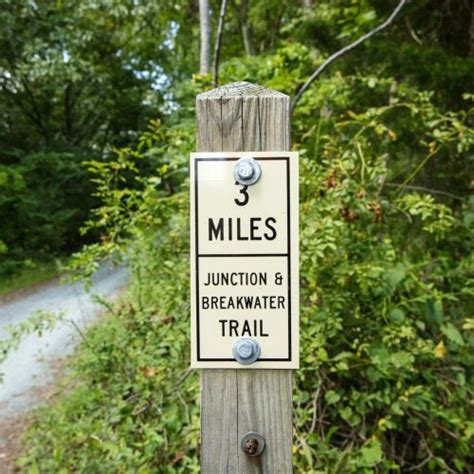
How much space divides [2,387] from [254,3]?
8.11 metres

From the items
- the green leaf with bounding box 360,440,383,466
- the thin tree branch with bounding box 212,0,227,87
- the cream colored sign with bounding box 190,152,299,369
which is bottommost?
the green leaf with bounding box 360,440,383,466

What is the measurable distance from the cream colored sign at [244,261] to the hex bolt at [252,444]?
0.51 ft

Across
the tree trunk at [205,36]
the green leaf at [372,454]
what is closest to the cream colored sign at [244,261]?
the green leaf at [372,454]

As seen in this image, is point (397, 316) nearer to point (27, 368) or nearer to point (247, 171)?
point (247, 171)

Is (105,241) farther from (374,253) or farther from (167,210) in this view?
(374,253)

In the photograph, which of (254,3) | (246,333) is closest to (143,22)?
(254,3)

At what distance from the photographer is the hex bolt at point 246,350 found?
1156mm

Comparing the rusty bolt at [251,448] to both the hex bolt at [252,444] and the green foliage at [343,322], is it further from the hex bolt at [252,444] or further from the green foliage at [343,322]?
the green foliage at [343,322]

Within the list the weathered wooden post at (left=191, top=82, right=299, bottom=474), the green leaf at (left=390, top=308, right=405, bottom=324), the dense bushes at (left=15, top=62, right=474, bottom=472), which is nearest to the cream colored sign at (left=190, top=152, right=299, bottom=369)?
the weathered wooden post at (left=191, top=82, right=299, bottom=474)

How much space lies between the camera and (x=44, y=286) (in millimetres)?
10195

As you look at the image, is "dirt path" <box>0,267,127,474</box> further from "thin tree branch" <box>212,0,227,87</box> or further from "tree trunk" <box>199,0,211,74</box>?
"tree trunk" <box>199,0,211,74</box>

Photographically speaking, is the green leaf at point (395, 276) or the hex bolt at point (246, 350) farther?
the green leaf at point (395, 276)

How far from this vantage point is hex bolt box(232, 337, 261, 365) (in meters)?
1.16

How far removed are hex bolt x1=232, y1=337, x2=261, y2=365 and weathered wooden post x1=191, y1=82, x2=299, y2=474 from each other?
2cm
